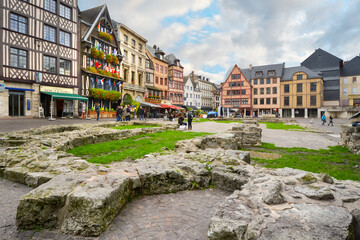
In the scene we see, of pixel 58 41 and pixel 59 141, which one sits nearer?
pixel 59 141

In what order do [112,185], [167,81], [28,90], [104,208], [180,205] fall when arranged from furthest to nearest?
[167,81] → [28,90] → [180,205] → [112,185] → [104,208]

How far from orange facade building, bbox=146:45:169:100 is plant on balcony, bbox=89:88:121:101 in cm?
1773

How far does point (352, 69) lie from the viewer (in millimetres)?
64000

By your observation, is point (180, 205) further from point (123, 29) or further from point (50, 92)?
point (123, 29)

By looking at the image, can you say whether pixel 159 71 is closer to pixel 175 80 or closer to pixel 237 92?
pixel 175 80

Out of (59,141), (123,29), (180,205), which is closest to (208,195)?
(180,205)

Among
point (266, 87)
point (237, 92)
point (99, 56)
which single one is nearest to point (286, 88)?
point (266, 87)

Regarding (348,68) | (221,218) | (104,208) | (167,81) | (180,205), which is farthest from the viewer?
(348,68)

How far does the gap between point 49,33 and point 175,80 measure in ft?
126

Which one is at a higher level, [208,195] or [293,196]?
[293,196]

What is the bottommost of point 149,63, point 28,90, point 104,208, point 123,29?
point 104,208

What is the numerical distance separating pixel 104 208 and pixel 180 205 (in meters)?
1.42

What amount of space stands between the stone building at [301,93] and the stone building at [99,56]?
52.1 m

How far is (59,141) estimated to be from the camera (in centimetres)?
805
